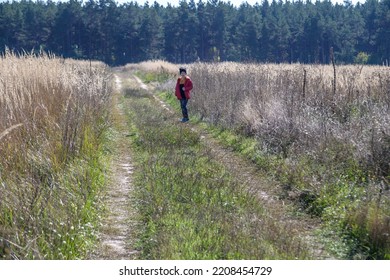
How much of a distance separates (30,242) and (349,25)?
80.3m

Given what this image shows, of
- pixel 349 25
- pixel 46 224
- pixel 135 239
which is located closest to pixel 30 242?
pixel 46 224

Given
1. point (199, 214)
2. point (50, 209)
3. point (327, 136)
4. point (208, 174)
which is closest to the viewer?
point (50, 209)

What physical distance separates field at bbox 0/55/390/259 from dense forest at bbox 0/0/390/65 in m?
60.0

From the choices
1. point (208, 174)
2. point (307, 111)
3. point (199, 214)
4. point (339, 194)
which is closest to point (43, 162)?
point (199, 214)

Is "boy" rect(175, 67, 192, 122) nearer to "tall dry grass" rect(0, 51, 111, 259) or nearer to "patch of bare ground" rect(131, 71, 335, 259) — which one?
"patch of bare ground" rect(131, 71, 335, 259)

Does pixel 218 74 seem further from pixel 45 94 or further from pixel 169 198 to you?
pixel 169 198

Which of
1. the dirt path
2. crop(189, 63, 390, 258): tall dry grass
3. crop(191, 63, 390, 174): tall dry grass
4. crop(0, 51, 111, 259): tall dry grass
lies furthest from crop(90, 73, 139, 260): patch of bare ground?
crop(191, 63, 390, 174): tall dry grass

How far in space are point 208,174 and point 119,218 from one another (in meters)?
2.20

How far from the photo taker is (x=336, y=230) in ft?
19.3

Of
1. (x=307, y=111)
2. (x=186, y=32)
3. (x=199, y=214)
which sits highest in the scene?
(x=186, y=32)

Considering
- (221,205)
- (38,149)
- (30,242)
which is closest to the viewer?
(30,242)

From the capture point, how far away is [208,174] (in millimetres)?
8234

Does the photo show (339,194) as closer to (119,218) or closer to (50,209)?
(119,218)

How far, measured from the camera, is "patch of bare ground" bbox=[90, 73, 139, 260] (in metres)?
5.32
